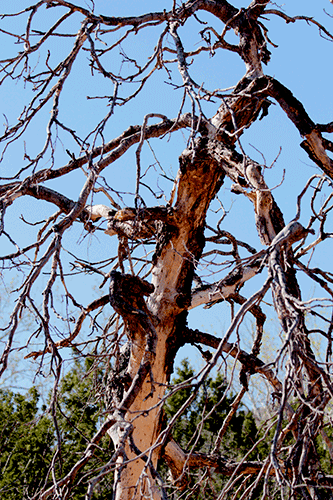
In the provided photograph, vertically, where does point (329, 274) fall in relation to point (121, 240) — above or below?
below

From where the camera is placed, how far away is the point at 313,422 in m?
1.96

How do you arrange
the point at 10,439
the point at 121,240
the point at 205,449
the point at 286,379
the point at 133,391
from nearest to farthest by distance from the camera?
the point at 286,379 < the point at 133,391 < the point at 121,240 < the point at 10,439 < the point at 205,449

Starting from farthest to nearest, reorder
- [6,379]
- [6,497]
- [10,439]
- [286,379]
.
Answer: [6,379] < [10,439] < [6,497] < [286,379]

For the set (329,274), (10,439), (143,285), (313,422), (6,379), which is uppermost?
(6,379)

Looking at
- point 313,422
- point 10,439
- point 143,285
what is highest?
point 10,439

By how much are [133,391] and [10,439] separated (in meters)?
7.50

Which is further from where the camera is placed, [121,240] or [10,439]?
[10,439]

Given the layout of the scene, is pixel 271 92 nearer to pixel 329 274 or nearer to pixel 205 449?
pixel 329 274

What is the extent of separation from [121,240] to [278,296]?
2681 mm

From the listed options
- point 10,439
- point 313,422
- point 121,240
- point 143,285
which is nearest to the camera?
point 313,422

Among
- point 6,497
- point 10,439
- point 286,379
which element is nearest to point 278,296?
point 286,379

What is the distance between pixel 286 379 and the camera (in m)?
1.66

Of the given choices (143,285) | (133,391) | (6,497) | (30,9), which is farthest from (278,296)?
(6,497)

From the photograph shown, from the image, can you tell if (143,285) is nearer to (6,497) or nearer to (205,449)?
(6,497)
